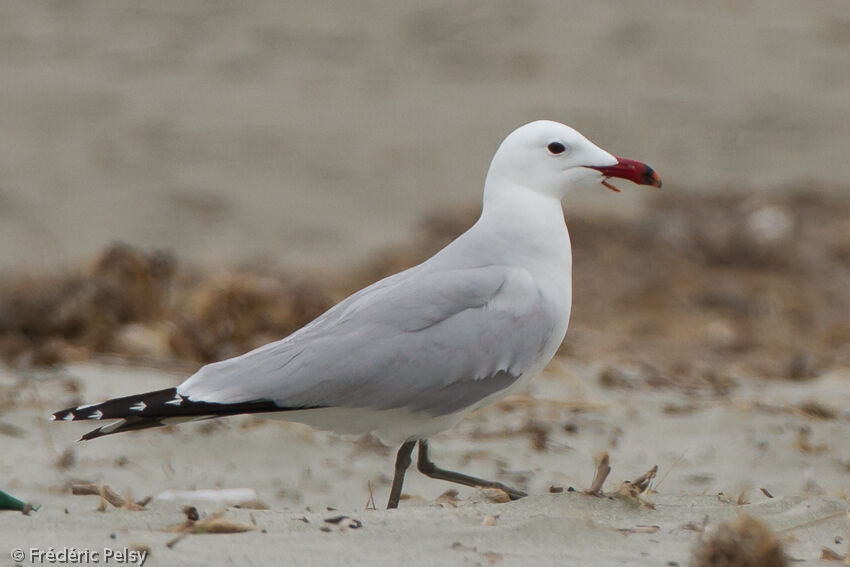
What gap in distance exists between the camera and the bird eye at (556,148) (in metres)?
3.91

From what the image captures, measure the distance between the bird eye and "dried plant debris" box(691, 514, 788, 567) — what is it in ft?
5.02

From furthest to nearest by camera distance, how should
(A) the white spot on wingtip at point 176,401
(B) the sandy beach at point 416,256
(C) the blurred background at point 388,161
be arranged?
(C) the blurred background at point 388,161
(A) the white spot on wingtip at point 176,401
(B) the sandy beach at point 416,256

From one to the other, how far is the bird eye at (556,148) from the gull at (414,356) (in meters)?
0.19

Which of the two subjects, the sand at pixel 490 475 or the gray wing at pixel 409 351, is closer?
the sand at pixel 490 475

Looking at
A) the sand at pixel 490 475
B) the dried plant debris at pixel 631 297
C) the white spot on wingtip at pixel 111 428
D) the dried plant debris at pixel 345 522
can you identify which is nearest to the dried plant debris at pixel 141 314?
the dried plant debris at pixel 631 297

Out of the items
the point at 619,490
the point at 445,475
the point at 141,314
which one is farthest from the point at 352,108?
the point at 619,490

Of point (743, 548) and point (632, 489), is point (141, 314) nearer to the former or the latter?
point (632, 489)

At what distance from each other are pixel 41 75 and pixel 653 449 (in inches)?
353

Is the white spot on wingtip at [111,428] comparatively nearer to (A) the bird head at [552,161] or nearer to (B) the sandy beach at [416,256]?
(B) the sandy beach at [416,256]

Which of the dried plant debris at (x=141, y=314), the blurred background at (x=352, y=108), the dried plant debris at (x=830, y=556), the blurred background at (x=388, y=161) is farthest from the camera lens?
the blurred background at (x=352, y=108)

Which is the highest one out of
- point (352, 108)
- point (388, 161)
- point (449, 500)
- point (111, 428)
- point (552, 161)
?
point (352, 108)

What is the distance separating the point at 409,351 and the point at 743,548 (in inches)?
45.6

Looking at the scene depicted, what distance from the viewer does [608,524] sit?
314cm

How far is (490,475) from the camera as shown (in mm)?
4613
